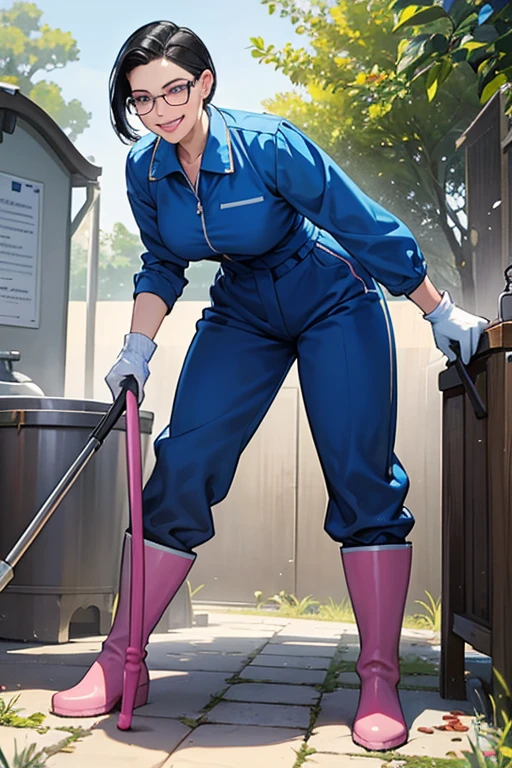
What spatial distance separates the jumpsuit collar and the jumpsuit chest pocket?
0.29 meters

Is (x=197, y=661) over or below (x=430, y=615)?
over

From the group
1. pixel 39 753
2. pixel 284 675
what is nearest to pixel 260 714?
pixel 284 675

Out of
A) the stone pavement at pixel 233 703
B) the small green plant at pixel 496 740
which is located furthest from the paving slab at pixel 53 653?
the small green plant at pixel 496 740

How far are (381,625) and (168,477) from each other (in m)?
Answer: 0.59

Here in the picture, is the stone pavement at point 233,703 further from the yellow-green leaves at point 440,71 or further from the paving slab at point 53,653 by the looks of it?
the yellow-green leaves at point 440,71

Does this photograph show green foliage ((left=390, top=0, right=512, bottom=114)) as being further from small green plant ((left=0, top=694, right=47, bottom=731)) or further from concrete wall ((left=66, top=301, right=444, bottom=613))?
concrete wall ((left=66, top=301, right=444, bottom=613))

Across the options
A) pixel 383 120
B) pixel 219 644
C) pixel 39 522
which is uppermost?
pixel 383 120

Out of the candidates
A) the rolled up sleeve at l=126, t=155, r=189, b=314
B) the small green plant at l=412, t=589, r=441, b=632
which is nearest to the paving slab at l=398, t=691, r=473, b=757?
the rolled up sleeve at l=126, t=155, r=189, b=314

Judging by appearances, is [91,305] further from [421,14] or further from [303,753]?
[303,753]

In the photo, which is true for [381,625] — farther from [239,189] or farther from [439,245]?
[439,245]

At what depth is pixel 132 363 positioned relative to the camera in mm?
2238

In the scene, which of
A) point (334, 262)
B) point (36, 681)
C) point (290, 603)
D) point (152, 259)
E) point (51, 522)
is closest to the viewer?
point (334, 262)

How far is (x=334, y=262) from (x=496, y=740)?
1.07 meters

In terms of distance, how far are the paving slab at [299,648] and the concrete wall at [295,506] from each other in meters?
1.41
